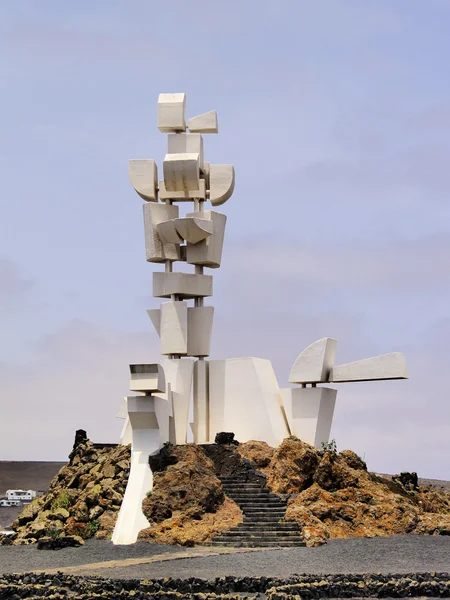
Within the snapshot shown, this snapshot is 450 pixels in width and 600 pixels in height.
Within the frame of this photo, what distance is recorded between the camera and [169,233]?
34375 mm

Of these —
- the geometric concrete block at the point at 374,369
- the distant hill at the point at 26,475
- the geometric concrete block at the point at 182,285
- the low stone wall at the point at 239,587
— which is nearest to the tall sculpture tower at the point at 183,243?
the geometric concrete block at the point at 182,285

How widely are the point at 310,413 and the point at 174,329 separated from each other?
17.3 feet

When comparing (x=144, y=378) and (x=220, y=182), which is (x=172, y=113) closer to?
(x=220, y=182)

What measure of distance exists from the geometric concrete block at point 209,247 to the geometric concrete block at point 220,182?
1.93ft

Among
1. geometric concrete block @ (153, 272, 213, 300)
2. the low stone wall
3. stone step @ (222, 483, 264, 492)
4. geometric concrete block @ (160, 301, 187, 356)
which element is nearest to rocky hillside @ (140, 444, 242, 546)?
stone step @ (222, 483, 264, 492)

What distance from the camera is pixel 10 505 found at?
52438 mm

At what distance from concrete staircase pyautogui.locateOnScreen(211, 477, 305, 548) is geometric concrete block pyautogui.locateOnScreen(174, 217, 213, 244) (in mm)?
7988

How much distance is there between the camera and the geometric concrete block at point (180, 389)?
33.4m

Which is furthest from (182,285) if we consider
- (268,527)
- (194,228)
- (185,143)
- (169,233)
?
(268,527)

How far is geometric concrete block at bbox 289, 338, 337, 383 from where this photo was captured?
33312mm

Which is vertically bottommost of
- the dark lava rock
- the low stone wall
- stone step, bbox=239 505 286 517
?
the low stone wall

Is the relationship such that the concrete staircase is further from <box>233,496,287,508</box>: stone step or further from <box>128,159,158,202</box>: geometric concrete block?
<box>128,159,158,202</box>: geometric concrete block

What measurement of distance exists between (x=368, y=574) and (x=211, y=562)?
427cm

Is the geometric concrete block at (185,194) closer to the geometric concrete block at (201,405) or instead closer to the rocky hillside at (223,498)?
the geometric concrete block at (201,405)
